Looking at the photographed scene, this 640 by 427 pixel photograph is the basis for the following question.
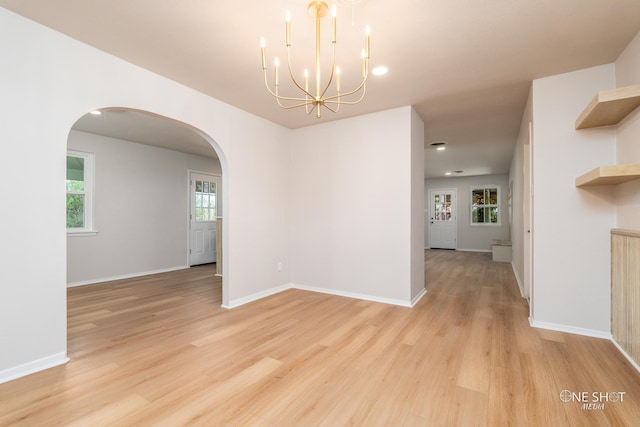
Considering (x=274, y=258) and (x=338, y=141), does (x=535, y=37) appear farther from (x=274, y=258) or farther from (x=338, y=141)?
(x=274, y=258)

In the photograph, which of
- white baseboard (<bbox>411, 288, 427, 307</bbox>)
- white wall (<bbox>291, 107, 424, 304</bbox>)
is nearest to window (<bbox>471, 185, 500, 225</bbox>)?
white baseboard (<bbox>411, 288, 427, 307</bbox>)

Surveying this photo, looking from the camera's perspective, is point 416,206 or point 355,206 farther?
point 355,206

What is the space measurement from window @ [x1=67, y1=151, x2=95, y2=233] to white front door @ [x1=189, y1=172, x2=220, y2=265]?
1.86m

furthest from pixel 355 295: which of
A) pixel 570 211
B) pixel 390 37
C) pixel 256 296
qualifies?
pixel 390 37

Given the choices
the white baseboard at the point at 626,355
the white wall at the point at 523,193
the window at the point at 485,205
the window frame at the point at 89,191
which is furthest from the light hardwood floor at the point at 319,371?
the window at the point at 485,205

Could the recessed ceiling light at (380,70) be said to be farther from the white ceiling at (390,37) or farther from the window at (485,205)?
the window at (485,205)

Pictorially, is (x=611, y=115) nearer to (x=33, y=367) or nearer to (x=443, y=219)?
(x=33, y=367)

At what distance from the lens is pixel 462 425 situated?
156 cm

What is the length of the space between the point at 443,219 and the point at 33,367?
10.2 m

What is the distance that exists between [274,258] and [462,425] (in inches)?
124

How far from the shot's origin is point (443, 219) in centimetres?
1016

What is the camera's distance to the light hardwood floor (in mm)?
1657

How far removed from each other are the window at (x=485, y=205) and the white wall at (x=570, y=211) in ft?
23.6

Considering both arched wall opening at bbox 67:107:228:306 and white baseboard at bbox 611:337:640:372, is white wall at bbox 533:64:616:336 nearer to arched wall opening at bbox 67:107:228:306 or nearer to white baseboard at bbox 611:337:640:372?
white baseboard at bbox 611:337:640:372
